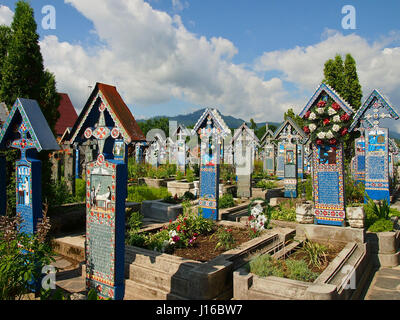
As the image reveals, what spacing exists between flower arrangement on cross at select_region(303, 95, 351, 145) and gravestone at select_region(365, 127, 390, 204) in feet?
13.6

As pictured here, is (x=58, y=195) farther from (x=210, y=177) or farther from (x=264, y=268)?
(x=264, y=268)

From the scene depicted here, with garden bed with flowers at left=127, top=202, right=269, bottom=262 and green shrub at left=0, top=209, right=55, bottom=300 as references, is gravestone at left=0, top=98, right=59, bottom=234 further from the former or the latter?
garden bed with flowers at left=127, top=202, right=269, bottom=262

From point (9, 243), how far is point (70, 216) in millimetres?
3916

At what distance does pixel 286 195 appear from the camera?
43.4 ft

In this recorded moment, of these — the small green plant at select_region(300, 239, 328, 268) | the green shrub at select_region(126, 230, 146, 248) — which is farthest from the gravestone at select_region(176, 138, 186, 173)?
the small green plant at select_region(300, 239, 328, 268)

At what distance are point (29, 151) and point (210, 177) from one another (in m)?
4.99

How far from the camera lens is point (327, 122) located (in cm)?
737

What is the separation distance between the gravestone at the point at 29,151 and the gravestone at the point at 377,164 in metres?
10.1

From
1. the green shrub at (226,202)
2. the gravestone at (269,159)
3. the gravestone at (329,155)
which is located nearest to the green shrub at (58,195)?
the green shrub at (226,202)

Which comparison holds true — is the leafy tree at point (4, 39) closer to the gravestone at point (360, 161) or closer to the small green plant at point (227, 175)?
the small green plant at point (227, 175)

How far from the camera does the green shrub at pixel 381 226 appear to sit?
7098mm

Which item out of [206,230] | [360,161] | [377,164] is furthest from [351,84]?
[206,230]
